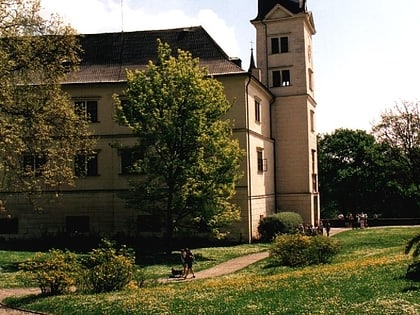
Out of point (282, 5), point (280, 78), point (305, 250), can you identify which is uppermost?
point (282, 5)

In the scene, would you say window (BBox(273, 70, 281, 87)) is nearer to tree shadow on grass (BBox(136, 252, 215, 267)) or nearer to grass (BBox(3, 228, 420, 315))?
tree shadow on grass (BBox(136, 252, 215, 267))

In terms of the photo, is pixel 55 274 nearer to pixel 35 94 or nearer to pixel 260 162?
pixel 35 94

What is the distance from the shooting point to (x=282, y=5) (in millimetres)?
49344

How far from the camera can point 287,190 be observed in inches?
1902

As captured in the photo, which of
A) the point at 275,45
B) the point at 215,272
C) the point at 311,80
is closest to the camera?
the point at 215,272

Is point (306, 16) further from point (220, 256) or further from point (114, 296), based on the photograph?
point (114, 296)

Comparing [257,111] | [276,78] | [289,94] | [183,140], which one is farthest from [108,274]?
[276,78]

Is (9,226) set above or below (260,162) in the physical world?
below

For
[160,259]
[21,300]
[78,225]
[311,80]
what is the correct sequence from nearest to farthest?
1. [21,300]
2. [160,259]
3. [78,225]
4. [311,80]

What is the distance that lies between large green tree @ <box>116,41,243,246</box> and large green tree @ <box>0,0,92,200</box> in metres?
4.67

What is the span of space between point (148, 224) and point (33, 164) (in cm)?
958

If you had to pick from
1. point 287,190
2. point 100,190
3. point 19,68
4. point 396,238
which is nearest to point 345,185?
point 287,190

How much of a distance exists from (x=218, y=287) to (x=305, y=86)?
3118cm

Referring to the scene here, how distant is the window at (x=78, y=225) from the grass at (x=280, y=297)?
20.3m
